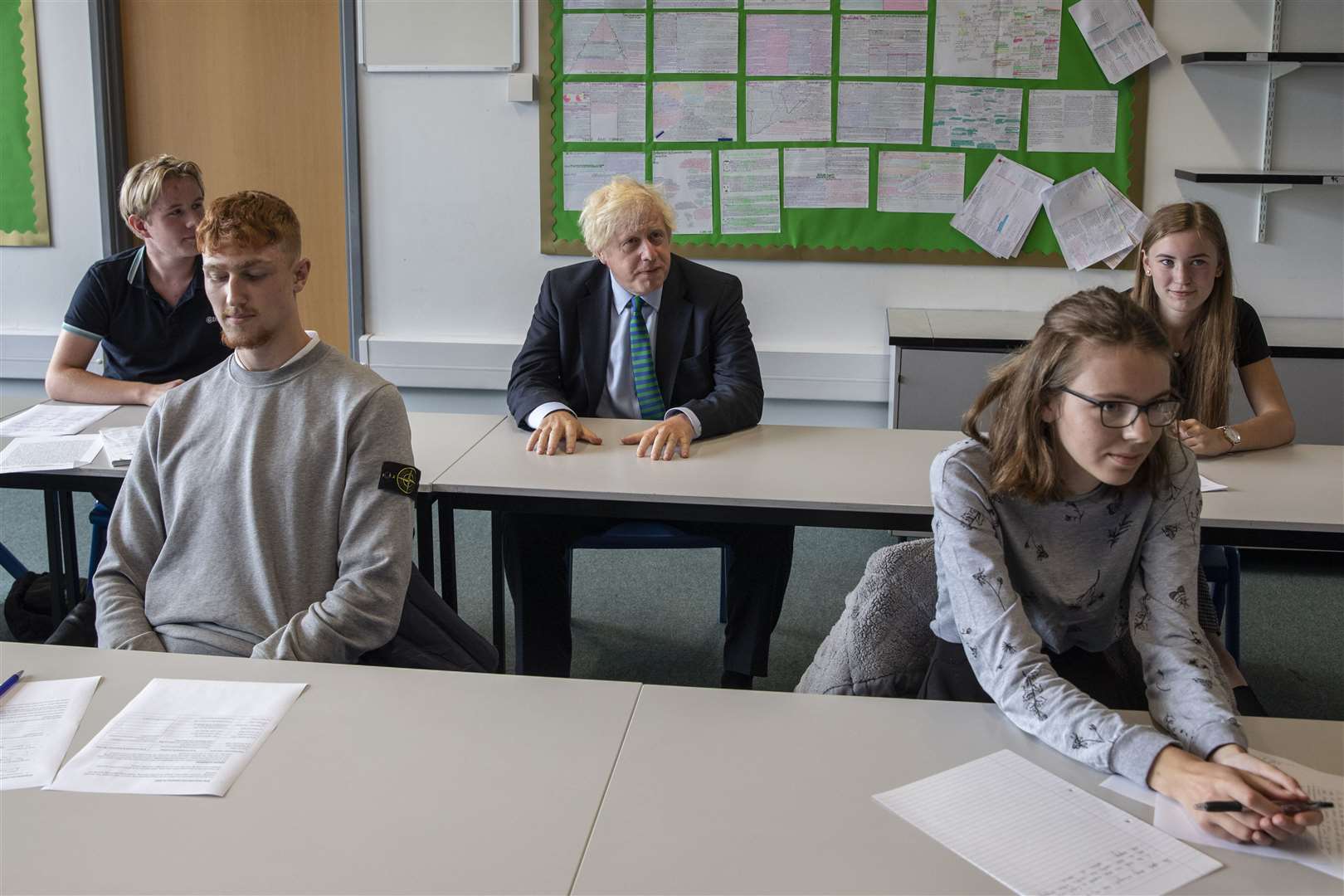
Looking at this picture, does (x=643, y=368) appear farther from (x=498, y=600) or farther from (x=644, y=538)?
(x=498, y=600)

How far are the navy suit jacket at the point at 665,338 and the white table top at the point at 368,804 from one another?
1383 millimetres

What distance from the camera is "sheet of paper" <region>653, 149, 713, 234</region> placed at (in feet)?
13.2

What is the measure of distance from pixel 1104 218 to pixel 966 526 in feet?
9.04

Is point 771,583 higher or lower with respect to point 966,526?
lower

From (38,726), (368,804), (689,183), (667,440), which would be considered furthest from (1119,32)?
(38,726)

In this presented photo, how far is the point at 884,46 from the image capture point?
3.88 metres

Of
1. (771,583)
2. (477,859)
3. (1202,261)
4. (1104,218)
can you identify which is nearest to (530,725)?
(477,859)

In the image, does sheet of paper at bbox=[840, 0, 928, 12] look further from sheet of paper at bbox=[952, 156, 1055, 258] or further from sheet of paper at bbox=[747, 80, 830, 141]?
sheet of paper at bbox=[952, 156, 1055, 258]

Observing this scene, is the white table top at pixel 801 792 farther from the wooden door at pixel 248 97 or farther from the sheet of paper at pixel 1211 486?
the wooden door at pixel 248 97

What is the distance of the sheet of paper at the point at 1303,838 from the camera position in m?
1.10

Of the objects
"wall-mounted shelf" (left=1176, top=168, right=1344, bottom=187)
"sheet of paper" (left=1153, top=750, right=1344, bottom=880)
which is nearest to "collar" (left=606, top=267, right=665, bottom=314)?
"sheet of paper" (left=1153, top=750, right=1344, bottom=880)

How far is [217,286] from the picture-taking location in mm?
1812

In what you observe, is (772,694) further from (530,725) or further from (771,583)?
(771,583)

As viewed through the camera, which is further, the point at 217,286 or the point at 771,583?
the point at 771,583
